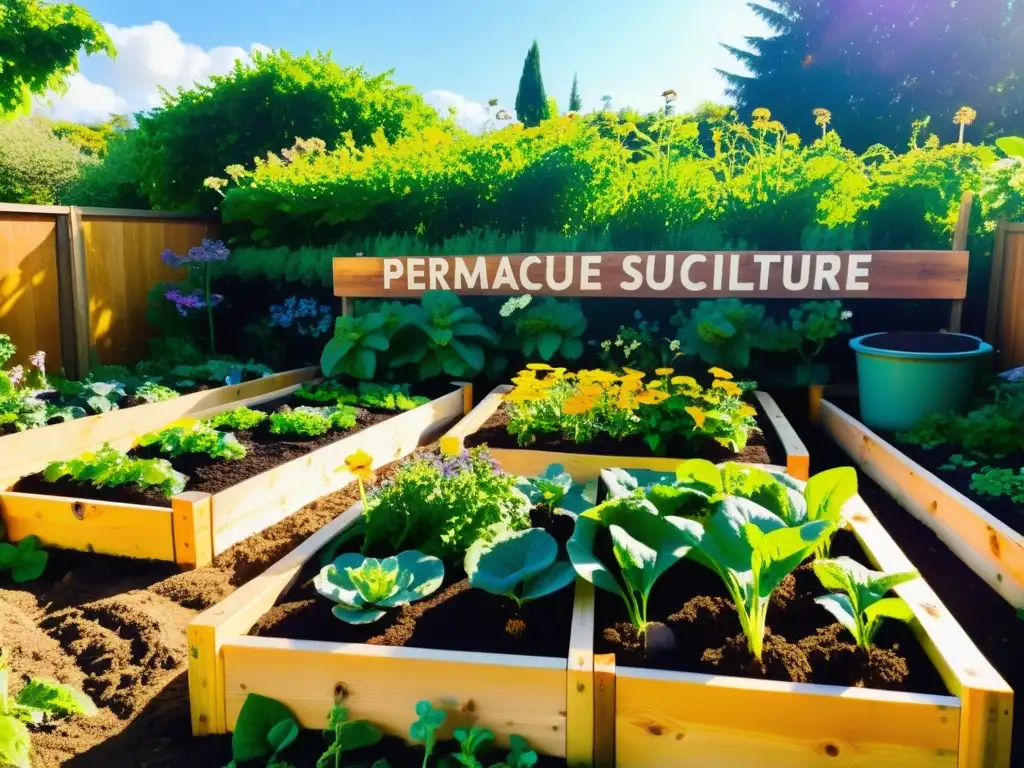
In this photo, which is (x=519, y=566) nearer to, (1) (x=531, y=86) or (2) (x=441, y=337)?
(2) (x=441, y=337)

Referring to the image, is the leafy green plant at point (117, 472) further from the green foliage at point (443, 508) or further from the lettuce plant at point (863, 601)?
the lettuce plant at point (863, 601)

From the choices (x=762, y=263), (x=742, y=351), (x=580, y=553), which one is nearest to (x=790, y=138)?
(x=762, y=263)

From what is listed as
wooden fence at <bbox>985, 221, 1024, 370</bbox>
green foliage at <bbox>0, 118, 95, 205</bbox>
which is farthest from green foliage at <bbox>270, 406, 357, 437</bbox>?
green foliage at <bbox>0, 118, 95, 205</bbox>

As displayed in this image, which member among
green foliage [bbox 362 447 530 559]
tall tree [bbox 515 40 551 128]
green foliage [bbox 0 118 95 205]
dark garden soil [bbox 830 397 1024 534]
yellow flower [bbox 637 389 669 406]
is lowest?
dark garden soil [bbox 830 397 1024 534]

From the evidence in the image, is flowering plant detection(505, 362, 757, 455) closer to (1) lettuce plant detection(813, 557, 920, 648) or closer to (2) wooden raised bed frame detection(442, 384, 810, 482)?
(2) wooden raised bed frame detection(442, 384, 810, 482)

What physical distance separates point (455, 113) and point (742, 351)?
6.42m

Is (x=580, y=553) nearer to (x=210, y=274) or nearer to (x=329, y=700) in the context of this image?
(x=329, y=700)

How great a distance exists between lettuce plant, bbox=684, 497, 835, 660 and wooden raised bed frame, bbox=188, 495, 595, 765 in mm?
351

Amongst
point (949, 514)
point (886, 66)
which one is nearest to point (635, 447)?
point (949, 514)

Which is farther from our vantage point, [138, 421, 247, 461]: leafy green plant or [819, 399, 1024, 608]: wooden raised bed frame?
[138, 421, 247, 461]: leafy green plant

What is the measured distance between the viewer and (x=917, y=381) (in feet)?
12.9

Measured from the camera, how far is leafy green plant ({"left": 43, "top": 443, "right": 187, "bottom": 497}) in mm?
2926

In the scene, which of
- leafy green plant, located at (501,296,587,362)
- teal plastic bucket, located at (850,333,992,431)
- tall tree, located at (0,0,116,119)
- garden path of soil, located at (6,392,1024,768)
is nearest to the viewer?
garden path of soil, located at (6,392,1024,768)

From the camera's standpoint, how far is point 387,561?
199 centimetres
